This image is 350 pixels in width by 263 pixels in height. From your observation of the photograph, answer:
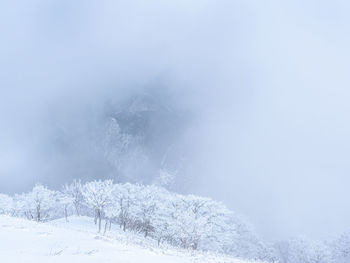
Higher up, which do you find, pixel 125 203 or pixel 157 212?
pixel 125 203

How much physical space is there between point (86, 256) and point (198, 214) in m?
57.5

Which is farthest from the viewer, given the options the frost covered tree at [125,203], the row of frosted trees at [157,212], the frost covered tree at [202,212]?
the frost covered tree at [125,203]

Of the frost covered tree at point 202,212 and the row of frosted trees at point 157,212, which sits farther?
the frost covered tree at point 202,212

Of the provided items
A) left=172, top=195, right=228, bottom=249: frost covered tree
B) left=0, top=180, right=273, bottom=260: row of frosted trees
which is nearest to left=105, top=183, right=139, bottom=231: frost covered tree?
left=0, top=180, right=273, bottom=260: row of frosted trees

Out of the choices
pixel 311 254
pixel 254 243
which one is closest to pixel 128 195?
pixel 254 243

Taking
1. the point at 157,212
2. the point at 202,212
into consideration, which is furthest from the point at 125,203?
the point at 202,212

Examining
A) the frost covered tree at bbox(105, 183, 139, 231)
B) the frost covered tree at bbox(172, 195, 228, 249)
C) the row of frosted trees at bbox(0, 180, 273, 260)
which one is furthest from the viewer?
the frost covered tree at bbox(105, 183, 139, 231)

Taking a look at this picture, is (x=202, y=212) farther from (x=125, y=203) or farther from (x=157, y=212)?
(x=125, y=203)

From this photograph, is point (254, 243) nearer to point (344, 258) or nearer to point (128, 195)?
point (344, 258)

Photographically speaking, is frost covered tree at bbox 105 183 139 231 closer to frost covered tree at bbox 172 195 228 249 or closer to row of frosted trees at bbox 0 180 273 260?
row of frosted trees at bbox 0 180 273 260

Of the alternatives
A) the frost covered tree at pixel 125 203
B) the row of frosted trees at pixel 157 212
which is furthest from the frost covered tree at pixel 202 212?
the frost covered tree at pixel 125 203

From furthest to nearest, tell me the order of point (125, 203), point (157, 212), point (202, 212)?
point (125, 203), point (157, 212), point (202, 212)

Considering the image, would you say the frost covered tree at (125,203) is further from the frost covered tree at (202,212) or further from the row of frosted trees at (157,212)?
the frost covered tree at (202,212)

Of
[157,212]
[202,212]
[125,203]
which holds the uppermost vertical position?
[125,203]
